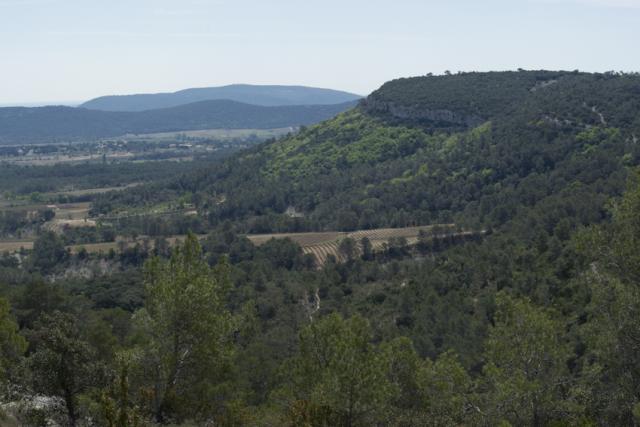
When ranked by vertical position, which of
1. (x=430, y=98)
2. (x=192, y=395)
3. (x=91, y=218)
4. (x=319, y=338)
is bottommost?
(x=91, y=218)

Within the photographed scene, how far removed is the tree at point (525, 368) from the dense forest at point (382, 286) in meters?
0.09

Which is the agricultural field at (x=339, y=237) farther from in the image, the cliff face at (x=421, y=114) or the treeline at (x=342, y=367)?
the treeline at (x=342, y=367)

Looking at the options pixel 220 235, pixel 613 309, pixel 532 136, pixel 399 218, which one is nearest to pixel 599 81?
pixel 532 136

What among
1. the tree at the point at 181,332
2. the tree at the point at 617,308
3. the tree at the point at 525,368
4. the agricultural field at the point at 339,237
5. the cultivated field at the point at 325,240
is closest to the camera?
the tree at the point at 617,308

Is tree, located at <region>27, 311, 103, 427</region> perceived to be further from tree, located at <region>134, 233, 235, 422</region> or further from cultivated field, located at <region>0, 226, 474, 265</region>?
cultivated field, located at <region>0, 226, 474, 265</region>

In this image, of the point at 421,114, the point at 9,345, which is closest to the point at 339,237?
the point at 421,114

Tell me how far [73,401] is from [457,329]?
3692cm

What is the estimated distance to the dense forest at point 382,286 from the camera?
23984mm

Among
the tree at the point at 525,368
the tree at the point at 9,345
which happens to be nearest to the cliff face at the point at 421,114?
the tree at the point at 525,368

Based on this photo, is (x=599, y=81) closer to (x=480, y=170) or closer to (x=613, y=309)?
(x=480, y=170)

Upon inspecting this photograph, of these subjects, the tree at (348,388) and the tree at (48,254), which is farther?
the tree at (48,254)

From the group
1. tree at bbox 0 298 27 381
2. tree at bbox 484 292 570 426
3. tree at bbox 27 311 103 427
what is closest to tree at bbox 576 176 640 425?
tree at bbox 484 292 570 426

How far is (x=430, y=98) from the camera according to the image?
184 m

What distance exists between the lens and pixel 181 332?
2527 cm
